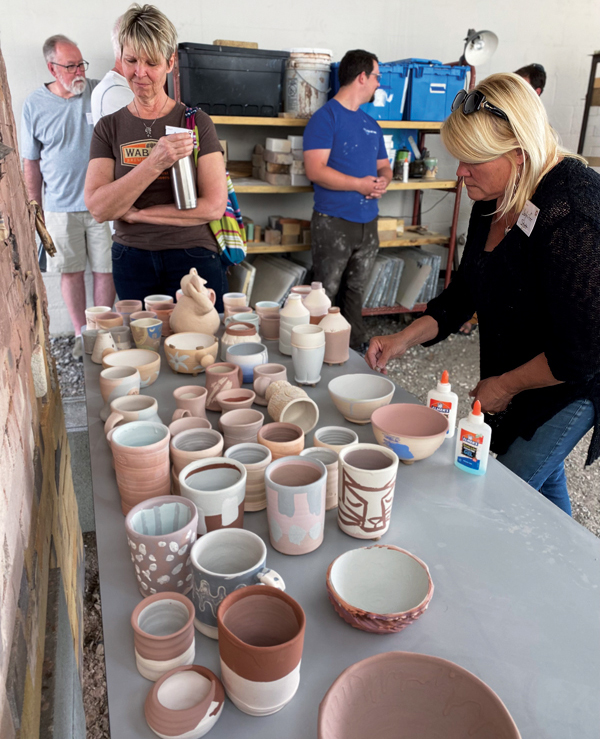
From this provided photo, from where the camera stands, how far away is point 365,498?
0.94 metres

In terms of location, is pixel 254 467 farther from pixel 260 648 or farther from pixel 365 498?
pixel 260 648

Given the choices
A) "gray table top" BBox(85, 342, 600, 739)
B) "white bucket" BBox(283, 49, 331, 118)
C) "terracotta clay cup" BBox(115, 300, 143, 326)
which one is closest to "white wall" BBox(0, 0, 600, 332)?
"white bucket" BBox(283, 49, 331, 118)

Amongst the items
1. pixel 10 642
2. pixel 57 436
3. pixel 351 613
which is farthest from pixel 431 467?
pixel 57 436

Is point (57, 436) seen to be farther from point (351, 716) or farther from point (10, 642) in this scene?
point (351, 716)

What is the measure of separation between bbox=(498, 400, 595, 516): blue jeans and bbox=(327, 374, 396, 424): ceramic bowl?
0.40m

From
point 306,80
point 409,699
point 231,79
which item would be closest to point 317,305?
point 409,699

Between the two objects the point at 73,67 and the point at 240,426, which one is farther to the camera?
the point at 73,67

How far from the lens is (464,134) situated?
1.29 metres

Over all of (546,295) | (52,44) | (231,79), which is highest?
(52,44)

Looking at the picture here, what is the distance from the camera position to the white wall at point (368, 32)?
3.59 m

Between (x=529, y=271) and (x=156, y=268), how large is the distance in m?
1.39

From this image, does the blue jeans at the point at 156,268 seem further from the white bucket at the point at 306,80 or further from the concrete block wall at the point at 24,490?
the white bucket at the point at 306,80

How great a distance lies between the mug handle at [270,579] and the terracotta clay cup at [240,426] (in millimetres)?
407

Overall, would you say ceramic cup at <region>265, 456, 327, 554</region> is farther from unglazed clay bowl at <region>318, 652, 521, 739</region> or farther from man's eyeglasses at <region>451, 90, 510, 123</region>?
man's eyeglasses at <region>451, 90, 510, 123</region>
